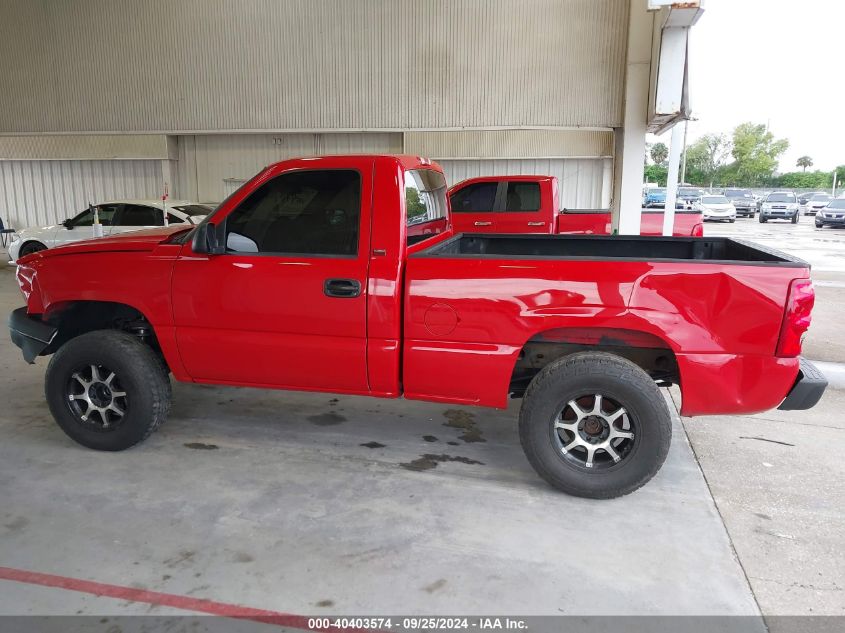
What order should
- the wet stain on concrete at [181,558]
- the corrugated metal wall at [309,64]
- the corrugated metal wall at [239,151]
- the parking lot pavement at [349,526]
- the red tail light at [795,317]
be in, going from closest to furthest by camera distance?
the parking lot pavement at [349,526] < the wet stain on concrete at [181,558] < the red tail light at [795,317] < the corrugated metal wall at [309,64] < the corrugated metal wall at [239,151]

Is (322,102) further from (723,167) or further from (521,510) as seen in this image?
(723,167)

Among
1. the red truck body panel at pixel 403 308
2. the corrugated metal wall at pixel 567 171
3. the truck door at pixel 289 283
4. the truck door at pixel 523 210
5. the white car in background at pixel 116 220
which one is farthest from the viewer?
the corrugated metal wall at pixel 567 171

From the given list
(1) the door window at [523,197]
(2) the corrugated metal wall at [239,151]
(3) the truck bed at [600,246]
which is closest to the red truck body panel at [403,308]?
(3) the truck bed at [600,246]

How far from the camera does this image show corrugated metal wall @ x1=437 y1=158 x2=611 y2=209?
577 inches

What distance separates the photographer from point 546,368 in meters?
3.49

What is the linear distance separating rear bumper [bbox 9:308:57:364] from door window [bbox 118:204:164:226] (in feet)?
24.1

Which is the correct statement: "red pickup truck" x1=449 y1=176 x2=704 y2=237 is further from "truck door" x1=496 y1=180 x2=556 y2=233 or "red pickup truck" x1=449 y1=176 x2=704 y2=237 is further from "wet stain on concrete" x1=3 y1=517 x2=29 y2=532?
"wet stain on concrete" x1=3 y1=517 x2=29 y2=532

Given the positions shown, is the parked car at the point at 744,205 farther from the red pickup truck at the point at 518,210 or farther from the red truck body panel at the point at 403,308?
the red truck body panel at the point at 403,308

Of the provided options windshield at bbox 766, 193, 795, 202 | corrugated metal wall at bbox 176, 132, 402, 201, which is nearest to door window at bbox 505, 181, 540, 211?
corrugated metal wall at bbox 176, 132, 402, 201

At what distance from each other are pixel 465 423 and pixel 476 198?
6.62m

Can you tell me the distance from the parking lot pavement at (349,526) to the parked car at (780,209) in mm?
29610

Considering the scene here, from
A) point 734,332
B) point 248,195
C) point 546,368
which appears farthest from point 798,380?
point 248,195

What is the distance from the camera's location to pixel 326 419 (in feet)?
15.7

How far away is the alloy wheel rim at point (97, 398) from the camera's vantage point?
4051 mm
